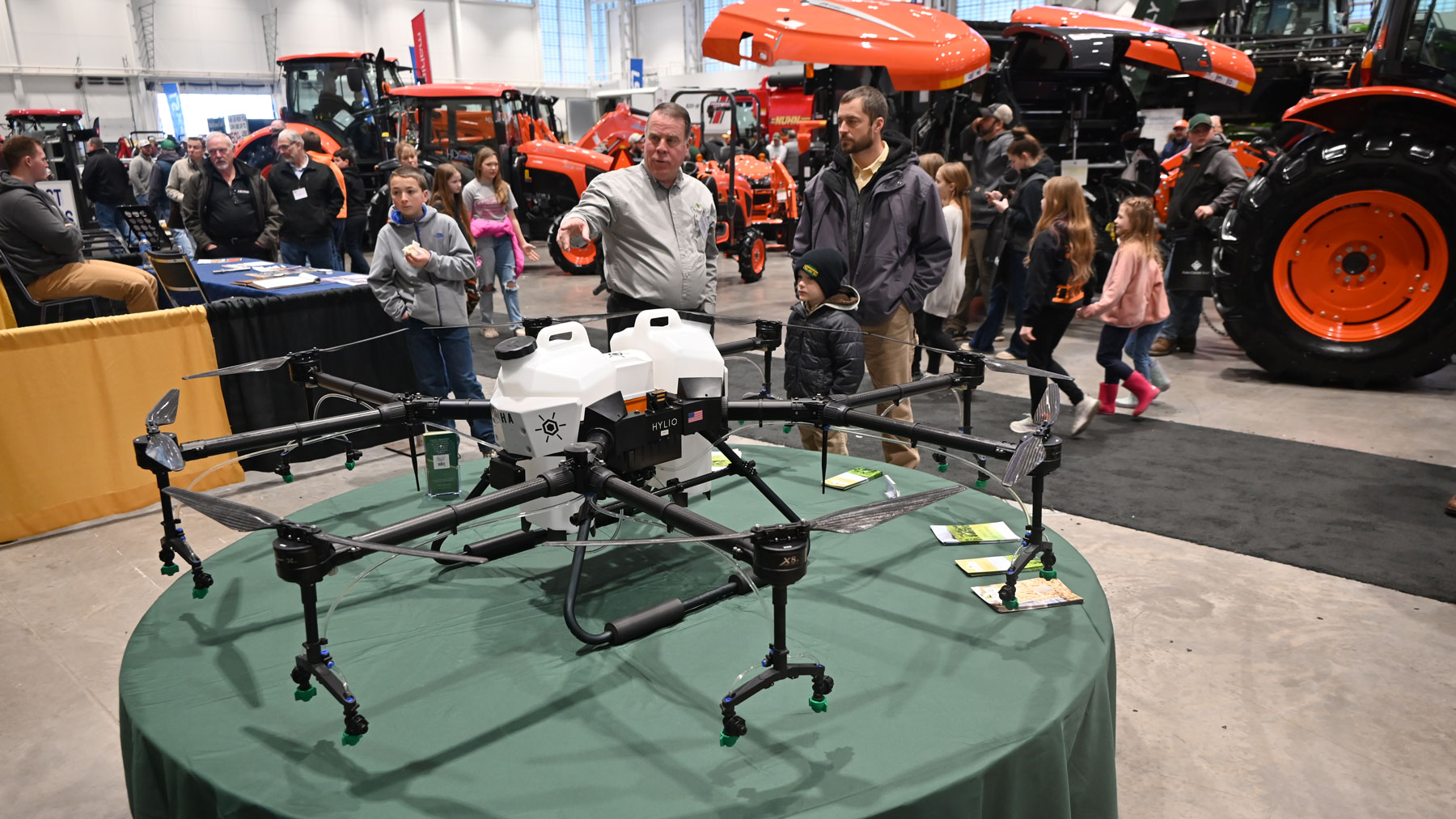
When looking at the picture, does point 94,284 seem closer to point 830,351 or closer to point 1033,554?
point 830,351

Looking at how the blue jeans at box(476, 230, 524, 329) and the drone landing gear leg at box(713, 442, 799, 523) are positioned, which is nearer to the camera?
the drone landing gear leg at box(713, 442, 799, 523)

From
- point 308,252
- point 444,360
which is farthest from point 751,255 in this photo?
point 444,360

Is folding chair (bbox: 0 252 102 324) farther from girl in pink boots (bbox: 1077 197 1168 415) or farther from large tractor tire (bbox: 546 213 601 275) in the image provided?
girl in pink boots (bbox: 1077 197 1168 415)

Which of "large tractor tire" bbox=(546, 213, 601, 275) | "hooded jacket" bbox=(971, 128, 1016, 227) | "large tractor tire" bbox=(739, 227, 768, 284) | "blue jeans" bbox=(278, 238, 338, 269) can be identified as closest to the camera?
"hooded jacket" bbox=(971, 128, 1016, 227)

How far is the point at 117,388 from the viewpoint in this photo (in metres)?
4.15

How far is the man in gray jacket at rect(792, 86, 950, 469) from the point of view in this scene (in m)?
3.59

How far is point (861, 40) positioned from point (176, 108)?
19637 mm

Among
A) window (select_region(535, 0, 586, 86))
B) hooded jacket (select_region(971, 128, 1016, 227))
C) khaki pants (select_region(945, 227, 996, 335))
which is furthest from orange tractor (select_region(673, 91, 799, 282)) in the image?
window (select_region(535, 0, 586, 86))

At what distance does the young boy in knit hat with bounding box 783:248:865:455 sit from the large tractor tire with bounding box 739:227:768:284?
7.12 meters

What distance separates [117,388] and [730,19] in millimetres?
5571

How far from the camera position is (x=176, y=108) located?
2117 centimetres

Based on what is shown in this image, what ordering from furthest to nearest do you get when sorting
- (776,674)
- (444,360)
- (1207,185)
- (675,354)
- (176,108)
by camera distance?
1. (176,108)
2. (1207,185)
3. (444,360)
4. (675,354)
5. (776,674)

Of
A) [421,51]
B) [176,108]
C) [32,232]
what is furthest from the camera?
[176,108]

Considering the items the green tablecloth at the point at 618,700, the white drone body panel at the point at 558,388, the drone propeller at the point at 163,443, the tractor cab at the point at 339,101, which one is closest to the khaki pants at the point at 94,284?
the drone propeller at the point at 163,443
